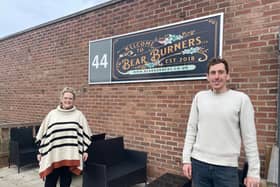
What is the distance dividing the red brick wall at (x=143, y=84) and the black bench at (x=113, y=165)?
0.23 metres

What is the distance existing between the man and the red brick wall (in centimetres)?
110

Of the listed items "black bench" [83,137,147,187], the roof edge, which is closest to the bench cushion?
"black bench" [83,137,147,187]

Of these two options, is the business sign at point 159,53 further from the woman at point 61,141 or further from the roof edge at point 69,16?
the woman at point 61,141

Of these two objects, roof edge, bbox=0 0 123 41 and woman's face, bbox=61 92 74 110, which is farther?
roof edge, bbox=0 0 123 41

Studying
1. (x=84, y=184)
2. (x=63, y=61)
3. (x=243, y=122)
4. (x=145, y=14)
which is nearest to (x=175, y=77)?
(x=145, y=14)

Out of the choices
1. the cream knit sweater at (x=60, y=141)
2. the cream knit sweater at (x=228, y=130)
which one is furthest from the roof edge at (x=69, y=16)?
the cream knit sweater at (x=228, y=130)

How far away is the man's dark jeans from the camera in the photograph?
66.6 inches

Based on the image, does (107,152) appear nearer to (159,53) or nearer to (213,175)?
(159,53)

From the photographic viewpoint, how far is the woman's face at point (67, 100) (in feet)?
8.69

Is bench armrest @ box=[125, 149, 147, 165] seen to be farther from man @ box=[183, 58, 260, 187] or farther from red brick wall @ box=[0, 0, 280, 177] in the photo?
man @ box=[183, 58, 260, 187]

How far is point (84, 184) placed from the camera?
10.2 ft

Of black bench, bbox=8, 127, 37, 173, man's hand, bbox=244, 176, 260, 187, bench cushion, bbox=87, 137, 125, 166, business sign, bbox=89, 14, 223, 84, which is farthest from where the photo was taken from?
black bench, bbox=8, 127, 37, 173

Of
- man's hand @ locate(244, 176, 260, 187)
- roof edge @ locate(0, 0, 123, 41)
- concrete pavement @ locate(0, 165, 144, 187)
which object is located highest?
roof edge @ locate(0, 0, 123, 41)

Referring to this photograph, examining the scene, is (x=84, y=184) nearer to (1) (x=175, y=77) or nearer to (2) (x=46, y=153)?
(2) (x=46, y=153)
